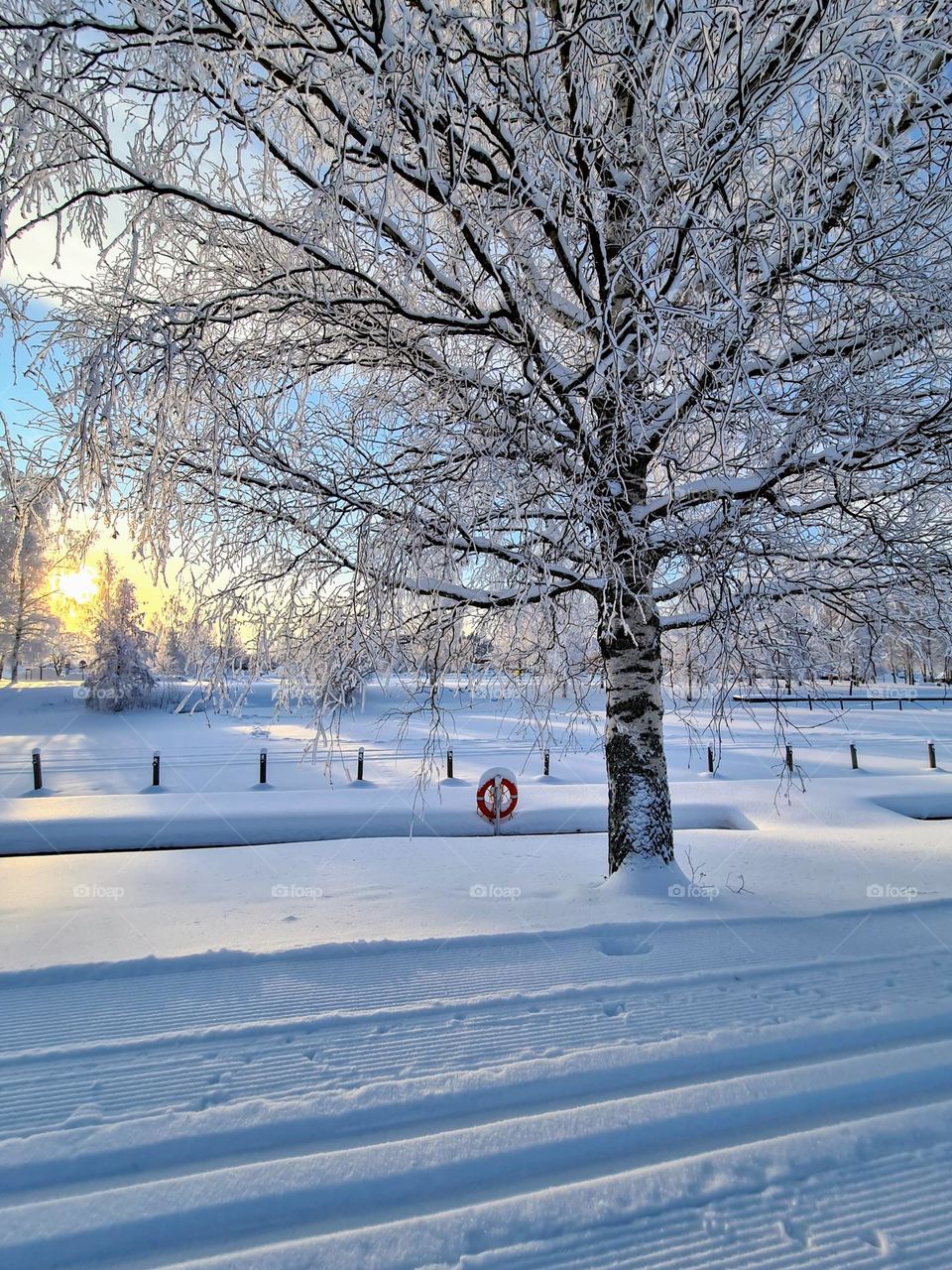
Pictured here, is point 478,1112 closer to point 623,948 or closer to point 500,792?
point 623,948

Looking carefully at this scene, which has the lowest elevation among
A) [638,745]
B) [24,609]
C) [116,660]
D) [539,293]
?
[638,745]

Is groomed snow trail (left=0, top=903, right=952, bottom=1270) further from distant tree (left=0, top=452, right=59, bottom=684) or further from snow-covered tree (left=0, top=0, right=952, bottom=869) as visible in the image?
distant tree (left=0, top=452, right=59, bottom=684)

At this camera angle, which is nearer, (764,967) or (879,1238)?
(879,1238)

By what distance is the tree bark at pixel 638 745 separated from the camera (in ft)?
18.0

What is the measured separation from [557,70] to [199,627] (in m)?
4.89

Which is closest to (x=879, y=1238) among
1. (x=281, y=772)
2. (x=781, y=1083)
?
(x=781, y=1083)

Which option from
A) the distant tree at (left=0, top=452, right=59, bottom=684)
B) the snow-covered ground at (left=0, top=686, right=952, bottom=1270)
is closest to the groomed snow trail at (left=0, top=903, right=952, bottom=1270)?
the snow-covered ground at (left=0, top=686, right=952, bottom=1270)

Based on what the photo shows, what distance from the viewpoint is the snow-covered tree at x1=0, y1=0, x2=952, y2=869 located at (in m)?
3.23

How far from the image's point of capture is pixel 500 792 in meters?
9.48

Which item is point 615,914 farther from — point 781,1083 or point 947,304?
point 947,304

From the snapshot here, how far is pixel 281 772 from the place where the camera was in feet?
47.6

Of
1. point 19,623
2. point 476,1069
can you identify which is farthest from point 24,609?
point 476,1069

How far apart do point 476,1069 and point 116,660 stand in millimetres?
32069

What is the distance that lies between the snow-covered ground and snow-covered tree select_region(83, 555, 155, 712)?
2673 centimetres
